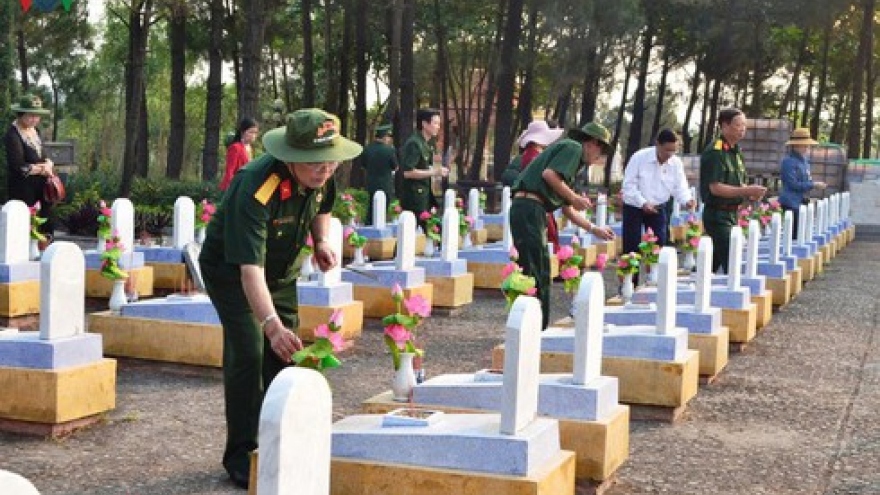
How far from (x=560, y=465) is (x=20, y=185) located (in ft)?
30.7

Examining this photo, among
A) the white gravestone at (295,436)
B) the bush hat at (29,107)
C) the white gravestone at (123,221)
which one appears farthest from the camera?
the bush hat at (29,107)

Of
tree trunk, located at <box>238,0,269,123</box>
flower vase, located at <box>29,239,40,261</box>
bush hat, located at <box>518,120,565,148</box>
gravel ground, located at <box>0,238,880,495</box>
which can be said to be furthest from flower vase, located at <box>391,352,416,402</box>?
tree trunk, located at <box>238,0,269,123</box>

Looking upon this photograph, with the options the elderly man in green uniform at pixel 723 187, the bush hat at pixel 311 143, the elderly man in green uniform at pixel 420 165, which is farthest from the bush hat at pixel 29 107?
the bush hat at pixel 311 143

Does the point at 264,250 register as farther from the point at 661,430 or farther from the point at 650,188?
the point at 650,188

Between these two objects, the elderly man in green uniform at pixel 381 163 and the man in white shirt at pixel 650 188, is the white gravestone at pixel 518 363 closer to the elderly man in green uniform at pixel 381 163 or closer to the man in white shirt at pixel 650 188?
the man in white shirt at pixel 650 188

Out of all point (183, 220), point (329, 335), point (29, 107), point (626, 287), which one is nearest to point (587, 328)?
point (329, 335)

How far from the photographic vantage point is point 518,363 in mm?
5488

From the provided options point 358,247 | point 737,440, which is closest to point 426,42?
point 358,247

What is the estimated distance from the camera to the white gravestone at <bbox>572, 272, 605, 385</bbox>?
21.6ft

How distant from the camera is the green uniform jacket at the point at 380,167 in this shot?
725 inches

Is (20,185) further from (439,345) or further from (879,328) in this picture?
(879,328)

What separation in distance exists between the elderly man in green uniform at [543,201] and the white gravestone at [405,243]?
2.55m

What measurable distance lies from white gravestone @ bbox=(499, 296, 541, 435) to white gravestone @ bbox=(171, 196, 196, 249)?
296 inches

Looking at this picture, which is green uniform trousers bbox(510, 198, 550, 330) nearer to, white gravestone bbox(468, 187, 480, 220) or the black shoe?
the black shoe
